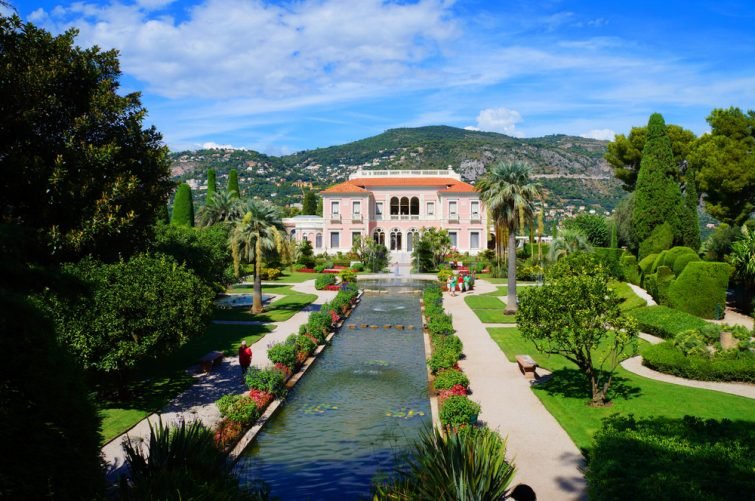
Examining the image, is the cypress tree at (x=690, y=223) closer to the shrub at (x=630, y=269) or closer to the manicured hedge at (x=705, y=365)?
the shrub at (x=630, y=269)

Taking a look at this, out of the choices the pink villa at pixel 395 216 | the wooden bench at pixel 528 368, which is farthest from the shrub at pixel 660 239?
the pink villa at pixel 395 216

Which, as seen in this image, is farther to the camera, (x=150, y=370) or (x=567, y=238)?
(x=567, y=238)

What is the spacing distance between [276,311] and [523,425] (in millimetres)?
18353

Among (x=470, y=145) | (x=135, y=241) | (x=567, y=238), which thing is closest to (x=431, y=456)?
(x=135, y=241)

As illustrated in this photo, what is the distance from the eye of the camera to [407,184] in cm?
6303

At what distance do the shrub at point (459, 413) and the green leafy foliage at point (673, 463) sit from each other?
236 centimetres

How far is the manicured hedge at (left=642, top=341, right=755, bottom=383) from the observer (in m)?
14.8

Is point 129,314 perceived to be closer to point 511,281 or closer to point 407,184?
point 511,281

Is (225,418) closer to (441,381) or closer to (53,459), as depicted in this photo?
(441,381)

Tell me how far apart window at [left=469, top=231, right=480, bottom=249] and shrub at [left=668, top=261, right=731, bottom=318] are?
121 ft

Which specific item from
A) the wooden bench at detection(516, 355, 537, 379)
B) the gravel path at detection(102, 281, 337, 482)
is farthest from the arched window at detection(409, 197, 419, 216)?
the wooden bench at detection(516, 355, 537, 379)

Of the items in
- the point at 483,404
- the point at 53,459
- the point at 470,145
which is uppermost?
the point at 470,145

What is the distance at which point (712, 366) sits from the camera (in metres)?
15.1

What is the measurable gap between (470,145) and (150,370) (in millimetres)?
135103
